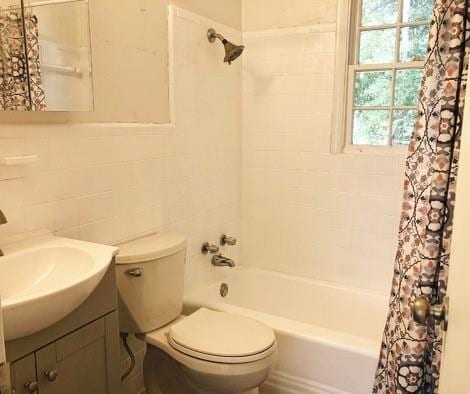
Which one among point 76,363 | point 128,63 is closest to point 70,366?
point 76,363

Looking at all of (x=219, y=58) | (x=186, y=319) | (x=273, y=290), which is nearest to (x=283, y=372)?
(x=186, y=319)

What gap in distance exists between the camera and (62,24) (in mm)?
1665

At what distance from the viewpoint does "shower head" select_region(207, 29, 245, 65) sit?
2.42 m

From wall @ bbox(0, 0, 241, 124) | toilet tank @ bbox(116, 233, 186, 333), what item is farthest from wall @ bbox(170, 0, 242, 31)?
toilet tank @ bbox(116, 233, 186, 333)

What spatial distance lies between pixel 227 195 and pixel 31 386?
181cm

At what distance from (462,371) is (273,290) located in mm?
2182

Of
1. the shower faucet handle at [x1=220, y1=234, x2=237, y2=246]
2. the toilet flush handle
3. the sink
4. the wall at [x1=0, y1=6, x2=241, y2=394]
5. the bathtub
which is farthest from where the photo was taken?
the shower faucet handle at [x1=220, y1=234, x2=237, y2=246]

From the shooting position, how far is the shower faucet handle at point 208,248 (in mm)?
2621

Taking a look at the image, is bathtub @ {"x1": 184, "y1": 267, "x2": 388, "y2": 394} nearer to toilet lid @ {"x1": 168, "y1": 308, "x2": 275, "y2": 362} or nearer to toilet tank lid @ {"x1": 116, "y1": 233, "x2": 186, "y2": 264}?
toilet lid @ {"x1": 168, "y1": 308, "x2": 275, "y2": 362}

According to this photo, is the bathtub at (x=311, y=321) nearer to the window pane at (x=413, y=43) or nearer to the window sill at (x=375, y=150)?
the window sill at (x=375, y=150)

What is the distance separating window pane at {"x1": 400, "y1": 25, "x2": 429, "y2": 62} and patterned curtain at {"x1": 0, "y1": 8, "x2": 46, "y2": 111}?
6.41ft

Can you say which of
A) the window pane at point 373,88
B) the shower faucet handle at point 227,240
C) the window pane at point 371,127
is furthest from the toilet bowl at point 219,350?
the window pane at point 373,88

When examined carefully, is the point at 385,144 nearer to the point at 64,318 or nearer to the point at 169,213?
the point at 169,213

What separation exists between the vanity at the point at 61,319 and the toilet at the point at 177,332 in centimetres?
30
